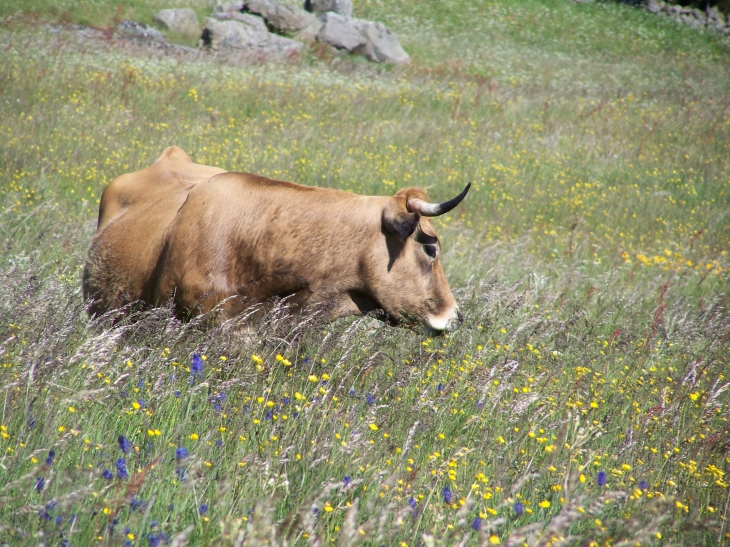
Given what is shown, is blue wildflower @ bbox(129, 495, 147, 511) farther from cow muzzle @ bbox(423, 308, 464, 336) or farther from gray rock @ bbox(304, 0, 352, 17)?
gray rock @ bbox(304, 0, 352, 17)

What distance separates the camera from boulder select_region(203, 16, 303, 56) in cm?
1808

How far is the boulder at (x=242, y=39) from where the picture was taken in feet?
59.3

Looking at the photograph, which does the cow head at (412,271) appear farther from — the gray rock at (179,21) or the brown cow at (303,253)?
the gray rock at (179,21)

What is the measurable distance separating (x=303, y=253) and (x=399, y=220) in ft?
2.08

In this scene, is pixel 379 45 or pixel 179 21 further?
pixel 379 45

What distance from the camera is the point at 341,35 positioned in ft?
67.3

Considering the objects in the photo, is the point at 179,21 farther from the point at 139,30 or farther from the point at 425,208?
the point at 425,208

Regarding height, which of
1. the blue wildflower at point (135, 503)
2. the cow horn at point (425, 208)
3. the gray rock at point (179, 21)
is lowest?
the gray rock at point (179, 21)

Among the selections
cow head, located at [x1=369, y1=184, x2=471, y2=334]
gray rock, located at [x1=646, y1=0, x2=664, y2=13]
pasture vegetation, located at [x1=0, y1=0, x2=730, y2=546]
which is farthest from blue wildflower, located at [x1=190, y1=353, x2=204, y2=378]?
gray rock, located at [x1=646, y1=0, x2=664, y2=13]

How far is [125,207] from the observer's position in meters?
A: 5.59

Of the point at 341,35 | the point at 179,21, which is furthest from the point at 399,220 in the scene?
the point at 179,21

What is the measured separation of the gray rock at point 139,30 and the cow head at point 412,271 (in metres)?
15.9

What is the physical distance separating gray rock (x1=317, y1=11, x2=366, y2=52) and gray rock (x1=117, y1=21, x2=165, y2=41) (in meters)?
4.95

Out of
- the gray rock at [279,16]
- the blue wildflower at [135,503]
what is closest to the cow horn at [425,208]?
the blue wildflower at [135,503]
